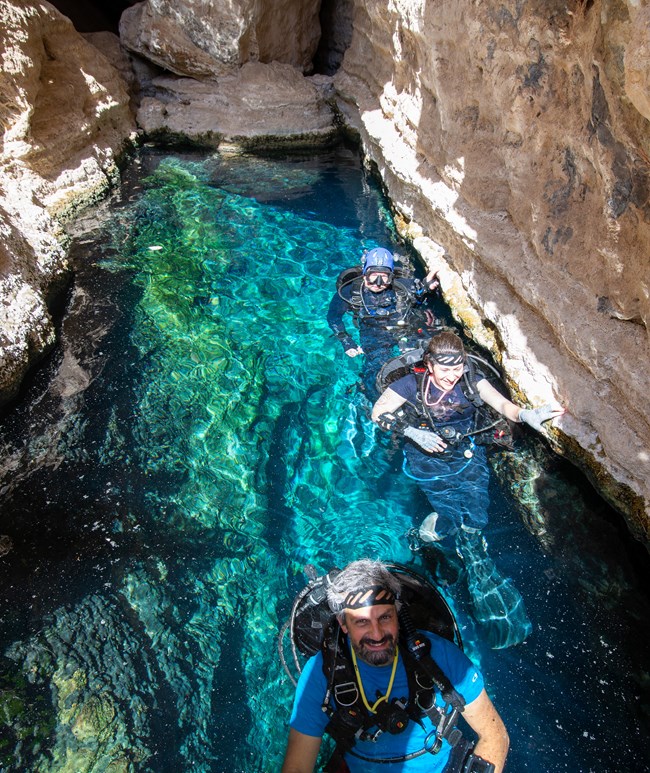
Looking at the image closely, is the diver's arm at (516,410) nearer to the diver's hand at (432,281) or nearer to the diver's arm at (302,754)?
the diver's hand at (432,281)

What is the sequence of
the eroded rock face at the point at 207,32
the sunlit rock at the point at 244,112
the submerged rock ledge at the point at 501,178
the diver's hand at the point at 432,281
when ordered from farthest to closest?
the sunlit rock at the point at 244,112
the eroded rock face at the point at 207,32
the diver's hand at the point at 432,281
the submerged rock ledge at the point at 501,178

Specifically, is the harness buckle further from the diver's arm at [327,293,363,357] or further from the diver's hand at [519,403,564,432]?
the diver's arm at [327,293,363,357]

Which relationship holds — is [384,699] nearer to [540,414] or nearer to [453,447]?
[453,447]

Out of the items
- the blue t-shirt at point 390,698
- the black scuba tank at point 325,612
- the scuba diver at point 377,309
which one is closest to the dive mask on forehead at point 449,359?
the scuba diver at point 377,309

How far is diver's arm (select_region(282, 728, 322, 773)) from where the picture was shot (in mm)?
2742

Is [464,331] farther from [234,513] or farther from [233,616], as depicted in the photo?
Answer: [233,616]

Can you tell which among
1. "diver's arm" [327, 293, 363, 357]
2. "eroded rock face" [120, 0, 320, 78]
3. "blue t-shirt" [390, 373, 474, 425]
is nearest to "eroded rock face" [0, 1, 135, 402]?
"eroded rock face" [120, 0, 320, 78]

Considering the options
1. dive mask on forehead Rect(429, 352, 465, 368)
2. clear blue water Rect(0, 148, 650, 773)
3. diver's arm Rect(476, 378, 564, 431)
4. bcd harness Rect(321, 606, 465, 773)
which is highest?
dive mask on forehead Rect(429, 352, 465, 368)

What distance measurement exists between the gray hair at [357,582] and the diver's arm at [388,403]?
188cm

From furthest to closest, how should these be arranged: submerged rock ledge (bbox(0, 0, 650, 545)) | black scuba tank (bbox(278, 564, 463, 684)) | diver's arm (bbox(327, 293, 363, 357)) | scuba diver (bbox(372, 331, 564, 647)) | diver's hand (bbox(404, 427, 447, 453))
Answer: diver's arm (bbox(327, 293, 363, 357)) → diver's hand (bbox(404, 427, 447, 453)) → scuba diver (bbox(372, 331, 564, 647)) → submerged rock ledge (bbox(0, 0, 650, 545)) → black scuba tank (bbox(278, 564, 463, 684))

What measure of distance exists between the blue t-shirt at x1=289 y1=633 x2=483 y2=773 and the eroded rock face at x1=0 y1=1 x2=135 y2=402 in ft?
13.4

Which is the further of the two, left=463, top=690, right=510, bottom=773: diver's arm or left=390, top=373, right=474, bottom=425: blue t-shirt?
left=390, top=373, right=474, bottom=425: blue t-shirt

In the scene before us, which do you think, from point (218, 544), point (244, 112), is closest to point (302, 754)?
point (218, 544)

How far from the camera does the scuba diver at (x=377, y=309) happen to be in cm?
627
